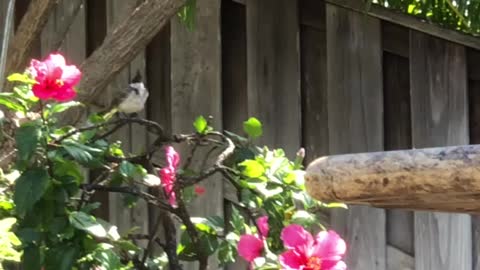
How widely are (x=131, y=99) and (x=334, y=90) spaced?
565 mm

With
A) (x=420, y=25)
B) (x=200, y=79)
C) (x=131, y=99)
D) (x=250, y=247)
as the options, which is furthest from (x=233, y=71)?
(x=250, y=247)

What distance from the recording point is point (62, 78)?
192 cm

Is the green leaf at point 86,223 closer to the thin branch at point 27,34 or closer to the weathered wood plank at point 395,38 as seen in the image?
the thin branch at point 27,34

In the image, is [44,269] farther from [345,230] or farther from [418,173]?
[418,173]

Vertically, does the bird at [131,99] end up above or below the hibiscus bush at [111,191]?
above

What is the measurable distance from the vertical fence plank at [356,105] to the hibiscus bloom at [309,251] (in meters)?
0.74

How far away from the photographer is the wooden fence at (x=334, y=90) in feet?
8.27

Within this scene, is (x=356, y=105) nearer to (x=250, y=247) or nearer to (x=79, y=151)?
(x=250, y=247)

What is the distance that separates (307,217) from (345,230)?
0.62 meters

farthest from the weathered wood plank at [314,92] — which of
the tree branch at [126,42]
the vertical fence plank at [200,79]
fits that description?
the tree branch at [126,42]

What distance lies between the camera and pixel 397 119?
2654 mm

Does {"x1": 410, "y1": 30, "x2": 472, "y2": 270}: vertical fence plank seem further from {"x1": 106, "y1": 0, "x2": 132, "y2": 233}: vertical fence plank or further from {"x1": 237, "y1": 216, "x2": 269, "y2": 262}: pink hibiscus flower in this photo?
{"x1": 106, "y1": 0, "x2": 132, "y2": 233}: vertical fence plank

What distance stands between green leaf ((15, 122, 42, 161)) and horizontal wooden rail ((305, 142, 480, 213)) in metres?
0.94

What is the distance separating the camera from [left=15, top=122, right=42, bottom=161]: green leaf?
186 centimetres
